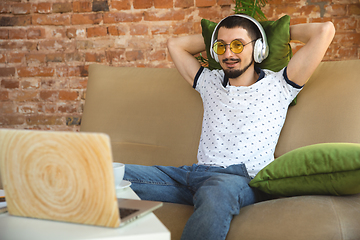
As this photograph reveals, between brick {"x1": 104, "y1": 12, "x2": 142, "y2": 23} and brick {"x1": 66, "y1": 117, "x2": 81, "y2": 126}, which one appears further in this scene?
brick {"x1": 66, "y1": 117, "x2": 81, "y2": 126}

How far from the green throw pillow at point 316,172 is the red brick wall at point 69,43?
1.51 meters

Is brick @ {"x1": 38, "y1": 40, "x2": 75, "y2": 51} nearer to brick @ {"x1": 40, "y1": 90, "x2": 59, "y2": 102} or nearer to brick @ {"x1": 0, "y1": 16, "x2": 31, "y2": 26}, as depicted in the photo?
brick @ {"x1": 0, "y1": 16, "x2": 31, "y2": 26}

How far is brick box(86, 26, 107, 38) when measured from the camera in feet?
7.95

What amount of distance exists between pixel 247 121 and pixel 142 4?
4.66 ft

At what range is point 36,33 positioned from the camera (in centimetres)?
247

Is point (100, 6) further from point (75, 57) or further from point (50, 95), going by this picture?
point (50, 95)

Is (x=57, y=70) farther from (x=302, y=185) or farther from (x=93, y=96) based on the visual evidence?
(x=302, y=185)

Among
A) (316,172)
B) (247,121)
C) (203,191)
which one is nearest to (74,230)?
(203,191)

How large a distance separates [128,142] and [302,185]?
93 cm

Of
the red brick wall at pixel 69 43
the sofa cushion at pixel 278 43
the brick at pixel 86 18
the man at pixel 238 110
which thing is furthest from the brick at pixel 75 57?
the sofa cushion at pixel 278 43

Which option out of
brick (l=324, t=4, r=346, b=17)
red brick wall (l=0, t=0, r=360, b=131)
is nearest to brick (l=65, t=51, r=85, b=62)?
red brick wall (l=0, t=0, r=360, b=131)

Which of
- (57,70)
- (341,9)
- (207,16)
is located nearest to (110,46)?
(57,70)

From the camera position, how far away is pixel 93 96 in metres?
1.80

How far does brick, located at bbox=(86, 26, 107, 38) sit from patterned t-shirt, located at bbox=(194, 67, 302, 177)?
4.18 ft
